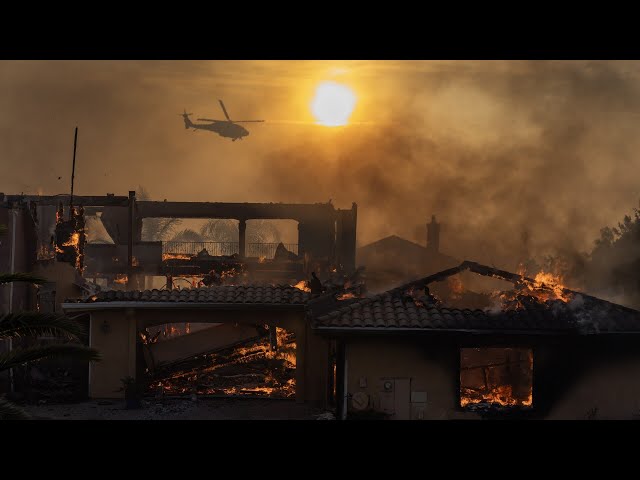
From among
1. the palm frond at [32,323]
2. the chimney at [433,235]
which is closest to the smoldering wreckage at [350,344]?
Result: the palm frond at [32,323]

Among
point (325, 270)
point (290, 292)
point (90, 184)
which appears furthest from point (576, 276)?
point (90, 184)

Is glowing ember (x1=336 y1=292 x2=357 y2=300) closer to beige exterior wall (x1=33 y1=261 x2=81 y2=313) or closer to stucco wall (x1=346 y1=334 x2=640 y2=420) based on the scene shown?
stucco wall (x1=346 y1=334 x2=640 y2=420)

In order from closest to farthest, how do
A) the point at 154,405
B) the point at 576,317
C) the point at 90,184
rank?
the point at 576,317
the point at 154,405
the point at 90,184

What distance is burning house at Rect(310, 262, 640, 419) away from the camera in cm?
1884

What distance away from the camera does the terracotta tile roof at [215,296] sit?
78.9 ft

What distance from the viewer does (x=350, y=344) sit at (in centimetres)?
1912

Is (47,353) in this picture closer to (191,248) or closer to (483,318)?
(483,318)

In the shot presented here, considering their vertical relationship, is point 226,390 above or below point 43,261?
below

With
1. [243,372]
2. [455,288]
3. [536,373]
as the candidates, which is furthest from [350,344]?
[243,372]

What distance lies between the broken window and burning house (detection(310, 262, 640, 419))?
769 millimetres

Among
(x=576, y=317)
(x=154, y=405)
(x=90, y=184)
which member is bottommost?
(x=154, y=405)
